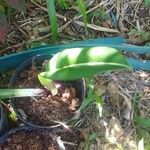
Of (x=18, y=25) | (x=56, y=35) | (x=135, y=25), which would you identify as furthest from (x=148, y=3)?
(x=18, y=25)

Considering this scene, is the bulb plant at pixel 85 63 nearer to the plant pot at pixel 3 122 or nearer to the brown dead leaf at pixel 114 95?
the plant pot at pixel 3 122

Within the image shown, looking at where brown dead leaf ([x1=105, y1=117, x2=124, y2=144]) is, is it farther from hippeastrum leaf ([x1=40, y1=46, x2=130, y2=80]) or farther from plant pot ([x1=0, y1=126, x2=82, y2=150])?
hippeastrum leaf ([x1=40, y1=46, x2=130, y2=80])

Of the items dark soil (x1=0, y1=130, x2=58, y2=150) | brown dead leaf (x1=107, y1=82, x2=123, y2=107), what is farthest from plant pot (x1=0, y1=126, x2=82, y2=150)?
brown dead leaf (x1=107, y1=82, x2=123, y2=107)

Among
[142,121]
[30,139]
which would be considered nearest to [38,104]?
[30,139]

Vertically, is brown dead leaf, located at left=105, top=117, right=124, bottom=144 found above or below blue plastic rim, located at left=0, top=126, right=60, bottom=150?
below

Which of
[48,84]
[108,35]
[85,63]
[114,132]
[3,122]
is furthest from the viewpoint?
[108,35]

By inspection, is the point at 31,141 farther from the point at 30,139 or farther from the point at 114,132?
the point at 114,132

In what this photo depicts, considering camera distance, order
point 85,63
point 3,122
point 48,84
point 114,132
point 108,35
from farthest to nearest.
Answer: point 108,35
point 114,132
point 3,122
point 48,84
point 85,63
